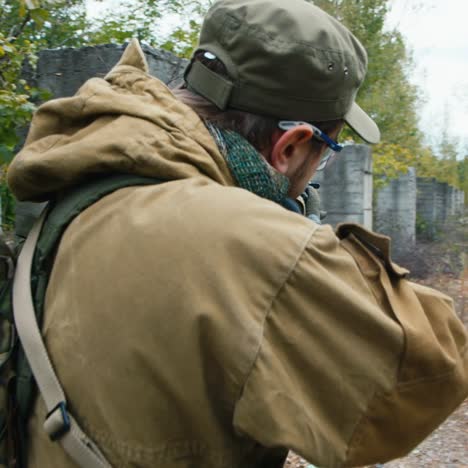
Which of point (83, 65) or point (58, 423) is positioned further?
point (83, 65)

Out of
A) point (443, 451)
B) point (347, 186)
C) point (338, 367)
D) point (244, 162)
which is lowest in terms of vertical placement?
point (443, 451)

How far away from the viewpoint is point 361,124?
5.43 feet

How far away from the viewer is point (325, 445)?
1.03m

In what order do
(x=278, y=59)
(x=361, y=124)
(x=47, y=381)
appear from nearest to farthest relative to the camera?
(x=47, y=381) < (x=278, y=59) < (x=361, y=124)

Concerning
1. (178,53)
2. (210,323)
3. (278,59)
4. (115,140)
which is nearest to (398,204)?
(178,53)

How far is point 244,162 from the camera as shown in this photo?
134 centimetres

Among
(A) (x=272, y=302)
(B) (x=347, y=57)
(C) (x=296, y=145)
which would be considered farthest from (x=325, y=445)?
Result: (B) (x=347, y=57)

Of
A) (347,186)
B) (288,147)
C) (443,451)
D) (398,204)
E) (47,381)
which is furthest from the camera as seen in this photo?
(398,204)

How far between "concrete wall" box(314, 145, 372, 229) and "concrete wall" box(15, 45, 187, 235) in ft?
13.3

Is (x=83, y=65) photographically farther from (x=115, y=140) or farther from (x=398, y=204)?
(x=398, y=204)

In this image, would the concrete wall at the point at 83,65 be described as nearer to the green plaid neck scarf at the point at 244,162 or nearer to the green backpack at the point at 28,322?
the green plaid neck scarf at the point at 244,162

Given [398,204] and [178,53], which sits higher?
[178,53]

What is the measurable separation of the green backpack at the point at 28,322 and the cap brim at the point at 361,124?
0.62 metres

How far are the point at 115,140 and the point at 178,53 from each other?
4.53m
